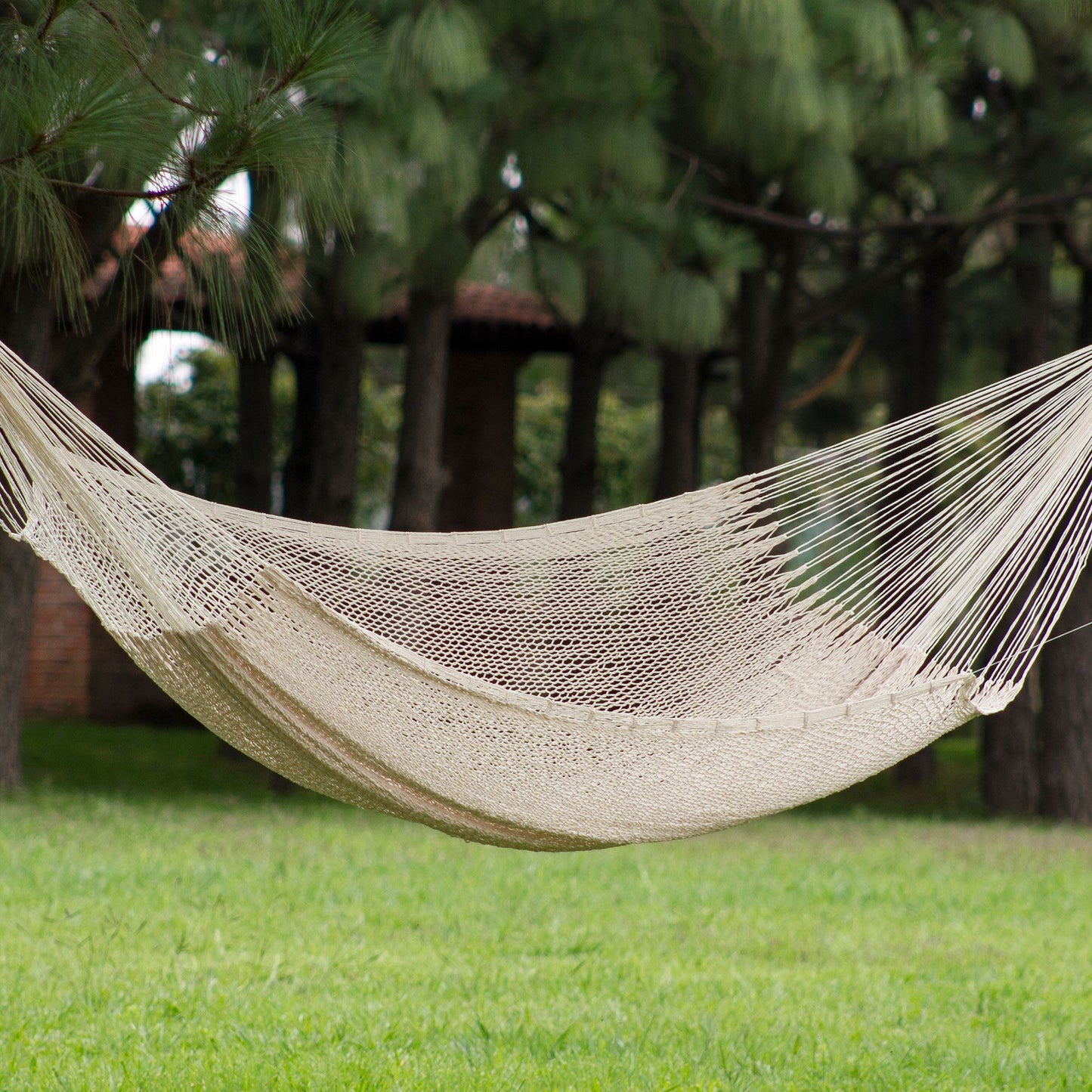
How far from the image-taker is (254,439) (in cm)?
678

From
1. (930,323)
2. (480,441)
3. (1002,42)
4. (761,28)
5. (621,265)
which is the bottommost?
(480,441)

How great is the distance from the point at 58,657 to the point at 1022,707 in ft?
18.0

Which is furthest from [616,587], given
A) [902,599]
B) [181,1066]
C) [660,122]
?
[660,122]

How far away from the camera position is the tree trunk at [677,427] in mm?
6777

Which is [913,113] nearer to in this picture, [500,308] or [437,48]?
[437,48]

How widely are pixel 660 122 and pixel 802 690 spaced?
3.86 m

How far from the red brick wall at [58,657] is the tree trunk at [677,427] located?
3713 mm

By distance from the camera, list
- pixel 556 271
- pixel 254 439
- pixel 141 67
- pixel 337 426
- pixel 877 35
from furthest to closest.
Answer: pixel 254 439 < pixel 337 426 < pixel 556 271 < pixel 877 35 < pixel 141 67

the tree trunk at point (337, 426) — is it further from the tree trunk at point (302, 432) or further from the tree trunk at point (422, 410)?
the tree trunk at point (302, 432)

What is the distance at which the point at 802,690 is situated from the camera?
92.9 inches

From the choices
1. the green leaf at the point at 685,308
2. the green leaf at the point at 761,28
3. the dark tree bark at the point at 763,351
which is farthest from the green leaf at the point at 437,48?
the dark tree bark at the point at 763,351

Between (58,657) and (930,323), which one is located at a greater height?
(930,323)

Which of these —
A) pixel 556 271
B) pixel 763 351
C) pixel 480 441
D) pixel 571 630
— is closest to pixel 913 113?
pixel 556 271

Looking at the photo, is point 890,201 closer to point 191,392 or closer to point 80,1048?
point 191,392
